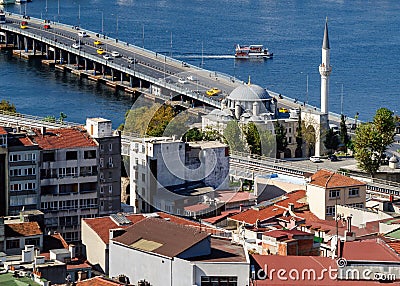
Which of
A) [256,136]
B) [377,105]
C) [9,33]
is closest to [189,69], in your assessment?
[377,105]

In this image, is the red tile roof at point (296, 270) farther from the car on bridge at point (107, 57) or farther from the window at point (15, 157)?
the car on bridge at point (107, 57)

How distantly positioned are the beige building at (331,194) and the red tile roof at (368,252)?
23.2 feet

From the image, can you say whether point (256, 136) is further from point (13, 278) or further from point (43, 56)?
point (43, 56)

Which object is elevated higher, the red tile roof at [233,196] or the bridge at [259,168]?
the red tile roof at [233,196]

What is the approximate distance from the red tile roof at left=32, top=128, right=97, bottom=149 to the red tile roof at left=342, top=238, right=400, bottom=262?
28.0 ft


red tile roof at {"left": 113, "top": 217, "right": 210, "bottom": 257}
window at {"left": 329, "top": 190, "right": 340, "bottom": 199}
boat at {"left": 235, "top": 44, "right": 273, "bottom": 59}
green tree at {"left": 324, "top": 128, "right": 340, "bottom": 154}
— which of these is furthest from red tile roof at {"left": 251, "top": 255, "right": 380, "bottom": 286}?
boat at {"left": 235, "top": 44, "right": 273, "bottom": 59}

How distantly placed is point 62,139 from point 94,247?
14.6 ft

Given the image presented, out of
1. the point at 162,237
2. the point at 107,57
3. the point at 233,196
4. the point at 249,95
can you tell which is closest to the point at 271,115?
the point at 249,95

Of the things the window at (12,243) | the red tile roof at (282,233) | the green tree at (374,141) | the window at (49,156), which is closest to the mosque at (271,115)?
the green tree at (374,141)

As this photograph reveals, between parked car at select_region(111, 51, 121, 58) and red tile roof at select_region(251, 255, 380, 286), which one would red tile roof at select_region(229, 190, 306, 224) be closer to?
red tile roof at select_region(251, 255, 380, 286)

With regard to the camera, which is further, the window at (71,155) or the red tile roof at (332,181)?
the window at (71,155)

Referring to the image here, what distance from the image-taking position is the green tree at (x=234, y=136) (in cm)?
2992

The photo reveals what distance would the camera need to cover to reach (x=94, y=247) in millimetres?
17031

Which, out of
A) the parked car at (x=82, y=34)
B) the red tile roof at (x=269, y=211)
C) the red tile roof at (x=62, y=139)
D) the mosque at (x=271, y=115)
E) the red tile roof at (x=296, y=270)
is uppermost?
the red tile roof at (x=296, y=270)
